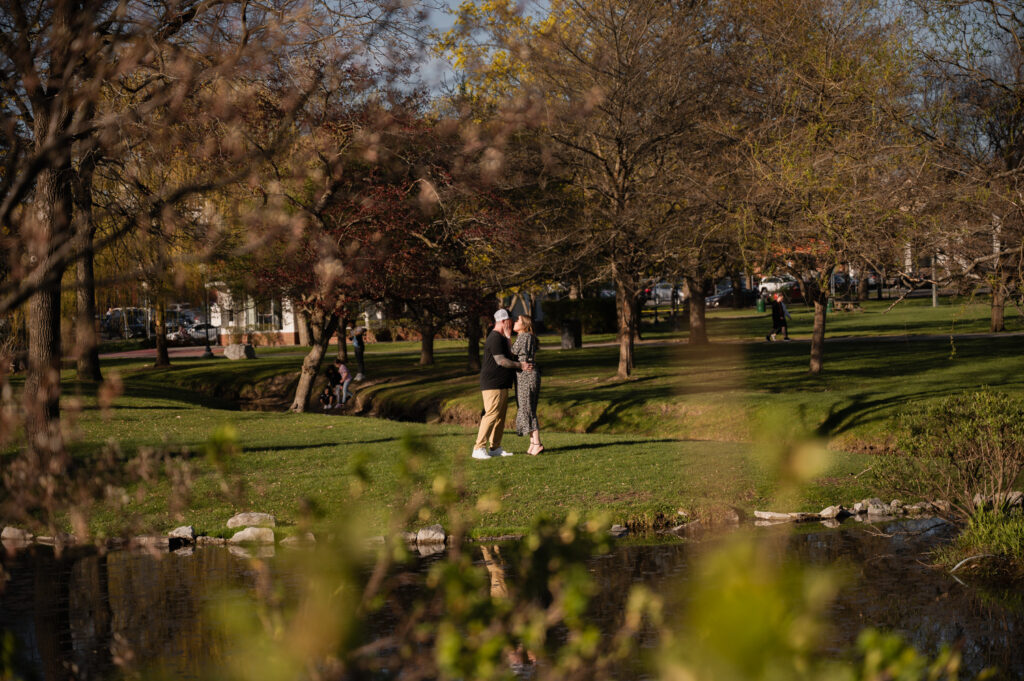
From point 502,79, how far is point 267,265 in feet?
25.0

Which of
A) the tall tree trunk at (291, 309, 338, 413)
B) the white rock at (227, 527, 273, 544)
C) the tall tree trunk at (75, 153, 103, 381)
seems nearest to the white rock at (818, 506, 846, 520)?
the white rock at (227, 527, 273, 544)

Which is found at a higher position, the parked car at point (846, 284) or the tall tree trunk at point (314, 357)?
the parked car at point (846, 284)

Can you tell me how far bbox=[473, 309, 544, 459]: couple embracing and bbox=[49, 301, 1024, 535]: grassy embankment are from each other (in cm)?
52

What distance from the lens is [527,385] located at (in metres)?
16.9

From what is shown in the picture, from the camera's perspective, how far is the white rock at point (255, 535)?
1227cm

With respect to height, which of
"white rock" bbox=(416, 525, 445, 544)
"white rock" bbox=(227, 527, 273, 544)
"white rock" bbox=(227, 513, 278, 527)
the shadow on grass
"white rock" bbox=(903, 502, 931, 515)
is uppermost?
the shadow on grass

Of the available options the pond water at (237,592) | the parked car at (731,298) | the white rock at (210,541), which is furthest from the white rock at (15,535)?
the parked car at (731,298)

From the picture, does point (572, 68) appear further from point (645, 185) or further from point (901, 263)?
point (901, 263)

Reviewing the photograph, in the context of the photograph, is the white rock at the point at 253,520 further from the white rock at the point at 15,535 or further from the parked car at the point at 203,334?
the parked car at the point at 203,334

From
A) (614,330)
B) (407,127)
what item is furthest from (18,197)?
(614,330)

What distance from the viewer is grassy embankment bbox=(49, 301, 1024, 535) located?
13.5 metres

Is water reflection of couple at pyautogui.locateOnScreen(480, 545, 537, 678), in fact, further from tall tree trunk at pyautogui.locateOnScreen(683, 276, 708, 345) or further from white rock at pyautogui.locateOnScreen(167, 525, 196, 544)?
tall tree trunk at pyautogui.locateOnScreen(683, 276, 708, 345)

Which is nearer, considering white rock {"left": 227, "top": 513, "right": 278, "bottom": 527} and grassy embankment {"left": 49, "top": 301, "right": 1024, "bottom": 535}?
white rock {"left": 227, "top": 513, "right": 278, "bottom": 527}

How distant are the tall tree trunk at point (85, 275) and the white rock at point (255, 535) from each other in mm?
2556
